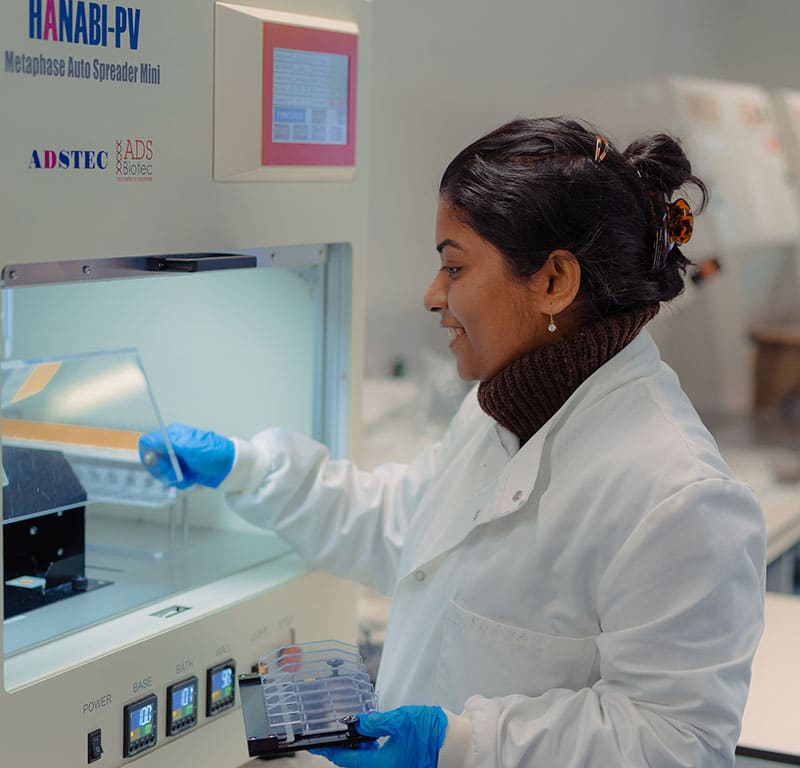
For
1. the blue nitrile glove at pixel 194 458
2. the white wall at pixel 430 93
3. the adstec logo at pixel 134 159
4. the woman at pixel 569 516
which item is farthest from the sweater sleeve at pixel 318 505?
the white wall at pixel 430 93

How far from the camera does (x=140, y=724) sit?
1222mm

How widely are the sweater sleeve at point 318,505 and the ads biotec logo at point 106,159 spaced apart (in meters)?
0.46

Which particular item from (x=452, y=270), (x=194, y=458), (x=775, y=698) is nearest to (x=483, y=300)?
(x=452, y=270)

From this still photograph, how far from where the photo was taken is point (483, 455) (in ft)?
4.69

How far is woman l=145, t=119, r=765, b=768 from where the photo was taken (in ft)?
3.65

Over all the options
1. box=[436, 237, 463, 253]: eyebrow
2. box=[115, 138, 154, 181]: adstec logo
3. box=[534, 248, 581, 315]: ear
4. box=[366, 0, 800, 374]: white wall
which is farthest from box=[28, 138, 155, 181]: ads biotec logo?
box=[366, 0, 800, 374]: white wall

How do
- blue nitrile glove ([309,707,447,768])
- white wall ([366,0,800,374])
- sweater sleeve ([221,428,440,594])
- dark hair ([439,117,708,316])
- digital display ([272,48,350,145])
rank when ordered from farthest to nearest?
white wall ([366,0,800,374])
sweater sleeve ([221,428,440,594])
digital display ([272,48,350,145])
dark hair ([439,117,708,316])
blue nitrile glove ([309,707,447,768])

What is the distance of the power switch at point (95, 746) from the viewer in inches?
45.7

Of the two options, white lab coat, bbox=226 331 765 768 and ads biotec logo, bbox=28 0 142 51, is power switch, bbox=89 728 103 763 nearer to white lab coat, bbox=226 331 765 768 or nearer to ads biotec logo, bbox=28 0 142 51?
white lab coat, bbox=226 331 765 768

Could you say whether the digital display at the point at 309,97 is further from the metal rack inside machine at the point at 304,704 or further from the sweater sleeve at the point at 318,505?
the metal rack inside machine at the point at 304,704

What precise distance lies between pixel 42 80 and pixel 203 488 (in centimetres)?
74

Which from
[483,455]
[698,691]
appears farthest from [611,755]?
[483,455]

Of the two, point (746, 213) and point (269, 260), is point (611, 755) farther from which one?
point (746, 213)

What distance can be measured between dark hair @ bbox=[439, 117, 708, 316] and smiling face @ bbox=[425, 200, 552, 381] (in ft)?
0.05
